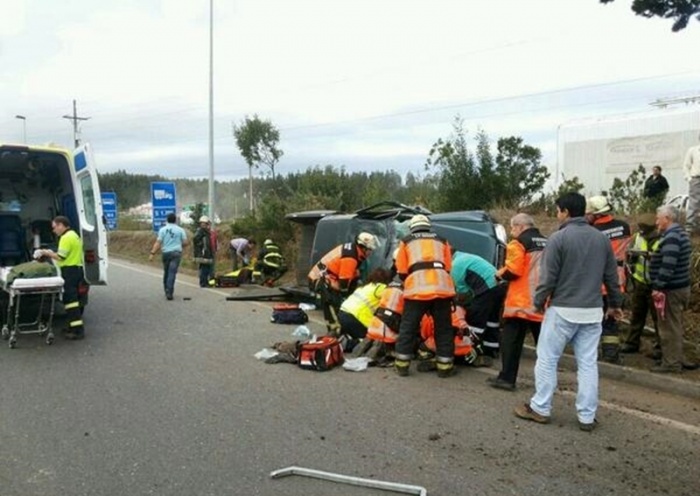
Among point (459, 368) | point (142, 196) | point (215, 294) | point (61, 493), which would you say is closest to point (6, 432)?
point (61, 493)

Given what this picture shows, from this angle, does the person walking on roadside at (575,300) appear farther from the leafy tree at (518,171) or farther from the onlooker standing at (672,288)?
the leafy tree at (518,171)

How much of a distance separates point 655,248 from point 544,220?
19.7 ft

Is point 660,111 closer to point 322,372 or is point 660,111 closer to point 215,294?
point 215,294

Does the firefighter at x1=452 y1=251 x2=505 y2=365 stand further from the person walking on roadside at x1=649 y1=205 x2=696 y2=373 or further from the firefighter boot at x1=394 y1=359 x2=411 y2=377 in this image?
the person walking on roadside at x1=649 y1=205 x2=696 y2=373

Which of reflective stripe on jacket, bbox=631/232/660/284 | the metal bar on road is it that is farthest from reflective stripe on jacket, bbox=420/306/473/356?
the metal bar on road

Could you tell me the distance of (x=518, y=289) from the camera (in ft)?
19.5

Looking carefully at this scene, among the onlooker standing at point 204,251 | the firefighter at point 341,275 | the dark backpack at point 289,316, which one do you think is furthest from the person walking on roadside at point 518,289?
the onlooker standing at point 204,251

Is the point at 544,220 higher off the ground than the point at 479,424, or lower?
higher

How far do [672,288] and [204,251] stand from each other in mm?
10140

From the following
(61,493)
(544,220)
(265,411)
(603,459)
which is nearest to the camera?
(61,493)

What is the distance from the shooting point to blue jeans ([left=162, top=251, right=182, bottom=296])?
1242 centimetres

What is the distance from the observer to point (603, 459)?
4480 mm

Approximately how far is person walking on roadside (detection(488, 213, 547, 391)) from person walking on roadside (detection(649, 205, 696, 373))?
4.38ft

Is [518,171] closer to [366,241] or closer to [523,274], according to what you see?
[366,241]
